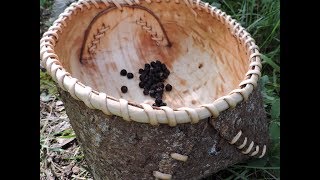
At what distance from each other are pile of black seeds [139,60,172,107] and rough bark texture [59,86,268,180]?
0.49 m

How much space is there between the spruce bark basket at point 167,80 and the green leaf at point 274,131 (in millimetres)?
95

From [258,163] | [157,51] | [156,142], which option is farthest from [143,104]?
[157,51]

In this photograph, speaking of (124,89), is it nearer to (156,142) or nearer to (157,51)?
(157,51)

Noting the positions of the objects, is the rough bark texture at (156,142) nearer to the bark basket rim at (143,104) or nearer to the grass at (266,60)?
the bark basket rim at (143,104)

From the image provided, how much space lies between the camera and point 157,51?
6.15ft

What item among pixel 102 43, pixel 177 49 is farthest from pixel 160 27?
pixel 102 43

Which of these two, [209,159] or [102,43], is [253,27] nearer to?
[102,43]

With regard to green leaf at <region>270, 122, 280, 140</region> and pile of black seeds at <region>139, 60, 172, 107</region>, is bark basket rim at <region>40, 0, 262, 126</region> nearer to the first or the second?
green leaf at <region>270, 122, 280, 140</region>

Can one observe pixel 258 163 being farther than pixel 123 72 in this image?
No

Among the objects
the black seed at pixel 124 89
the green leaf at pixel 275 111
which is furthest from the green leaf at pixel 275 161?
the black seed at pixel 124 89

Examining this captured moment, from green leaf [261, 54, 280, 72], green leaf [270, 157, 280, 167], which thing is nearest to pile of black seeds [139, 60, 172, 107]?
green leaf [261, 54, 280, 72]

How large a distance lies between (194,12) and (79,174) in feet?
2.26

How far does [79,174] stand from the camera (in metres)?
1.56

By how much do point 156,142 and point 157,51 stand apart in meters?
0.76
